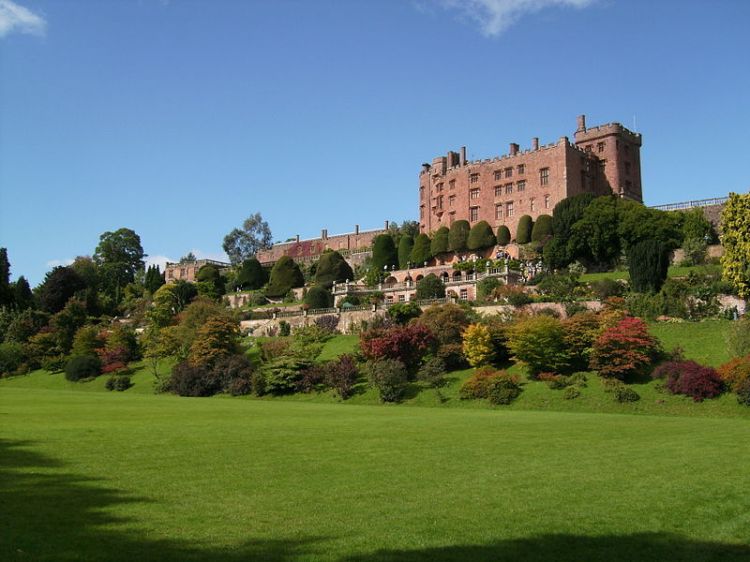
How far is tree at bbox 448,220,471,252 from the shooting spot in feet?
240

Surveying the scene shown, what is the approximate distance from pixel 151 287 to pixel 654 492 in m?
78.9

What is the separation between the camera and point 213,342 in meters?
48.6

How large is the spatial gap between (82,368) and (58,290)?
80.4 ft

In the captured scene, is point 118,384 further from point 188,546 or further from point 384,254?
point 188,546

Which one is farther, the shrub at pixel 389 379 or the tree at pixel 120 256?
the tree at pixel 120 256

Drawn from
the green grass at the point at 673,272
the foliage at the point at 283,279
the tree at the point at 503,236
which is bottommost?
the green grass at the point at 673,272

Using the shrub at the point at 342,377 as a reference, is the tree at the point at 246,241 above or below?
above

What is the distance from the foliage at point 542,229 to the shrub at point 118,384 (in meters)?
38.2

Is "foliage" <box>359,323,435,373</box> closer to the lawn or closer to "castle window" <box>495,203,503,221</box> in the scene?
the lawn

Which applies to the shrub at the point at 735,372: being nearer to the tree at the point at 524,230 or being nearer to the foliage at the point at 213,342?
the foliage at the point at 213,342

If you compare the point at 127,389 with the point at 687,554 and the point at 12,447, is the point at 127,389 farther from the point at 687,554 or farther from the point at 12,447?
the point at 687,554

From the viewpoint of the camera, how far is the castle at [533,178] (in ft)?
232

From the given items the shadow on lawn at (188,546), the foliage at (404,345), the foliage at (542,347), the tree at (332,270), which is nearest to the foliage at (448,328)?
the foliage at (404,345)

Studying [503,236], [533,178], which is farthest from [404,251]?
[533,178]
